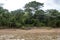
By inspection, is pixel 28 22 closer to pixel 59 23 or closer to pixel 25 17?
pixel 25 17

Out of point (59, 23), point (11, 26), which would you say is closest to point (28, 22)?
point (11, 26)

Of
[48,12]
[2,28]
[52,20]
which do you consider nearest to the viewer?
[2,28]

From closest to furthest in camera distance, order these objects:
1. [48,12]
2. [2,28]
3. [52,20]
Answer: [2,28] < [52,20] < [48,12]

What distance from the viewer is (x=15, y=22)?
23.2 m

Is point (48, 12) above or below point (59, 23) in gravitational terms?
above

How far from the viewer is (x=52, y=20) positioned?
24.0m

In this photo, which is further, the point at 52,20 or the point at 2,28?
the point at 52,20

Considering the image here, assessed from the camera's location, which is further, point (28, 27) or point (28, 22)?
point (28, 22)

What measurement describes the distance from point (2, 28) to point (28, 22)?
161 inches

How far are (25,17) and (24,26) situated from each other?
139 centimetres

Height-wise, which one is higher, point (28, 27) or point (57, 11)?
A: point (57, 11)

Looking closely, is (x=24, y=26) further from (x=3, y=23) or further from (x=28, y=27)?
(x=3, y=23)

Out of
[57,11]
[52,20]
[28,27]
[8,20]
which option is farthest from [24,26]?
[57,11]

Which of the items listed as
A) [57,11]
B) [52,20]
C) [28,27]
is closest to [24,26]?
[28,27]
